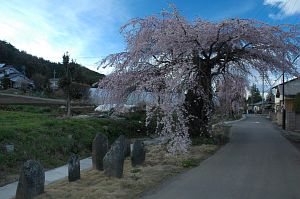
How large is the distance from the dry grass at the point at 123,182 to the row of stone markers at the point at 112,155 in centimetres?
22

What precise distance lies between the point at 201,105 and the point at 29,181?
1344 centimetres

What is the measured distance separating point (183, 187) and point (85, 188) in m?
2.32

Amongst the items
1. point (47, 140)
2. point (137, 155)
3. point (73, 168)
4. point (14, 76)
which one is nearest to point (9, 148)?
Result: point (47, 140)

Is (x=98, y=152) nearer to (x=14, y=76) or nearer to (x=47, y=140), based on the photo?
(x=47, y=140)

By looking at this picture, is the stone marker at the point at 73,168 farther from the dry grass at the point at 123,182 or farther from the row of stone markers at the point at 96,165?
the dry grass at the point at 123,182

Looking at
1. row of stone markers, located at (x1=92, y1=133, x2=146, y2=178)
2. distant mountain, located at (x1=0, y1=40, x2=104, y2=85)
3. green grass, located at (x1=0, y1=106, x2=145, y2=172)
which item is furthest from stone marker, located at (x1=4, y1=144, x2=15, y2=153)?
distant mountain, located at (x1=0, y1=40, x2=104, y2=85)

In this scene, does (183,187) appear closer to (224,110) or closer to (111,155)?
(111,155)

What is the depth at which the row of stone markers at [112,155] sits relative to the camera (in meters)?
10.9

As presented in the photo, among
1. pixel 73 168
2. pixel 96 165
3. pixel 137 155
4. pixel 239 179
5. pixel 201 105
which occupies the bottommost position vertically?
pixel 239 179

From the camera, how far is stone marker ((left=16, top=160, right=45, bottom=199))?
8.86 m

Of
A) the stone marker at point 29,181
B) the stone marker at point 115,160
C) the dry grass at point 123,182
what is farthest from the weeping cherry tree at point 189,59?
the stone marker at point 29,181

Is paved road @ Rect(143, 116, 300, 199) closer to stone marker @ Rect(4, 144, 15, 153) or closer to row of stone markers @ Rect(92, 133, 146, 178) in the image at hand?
row of stone markers @ Rect(92, 133, 146, 178)

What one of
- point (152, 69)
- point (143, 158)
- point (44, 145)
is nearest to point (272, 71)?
point (152, 69)

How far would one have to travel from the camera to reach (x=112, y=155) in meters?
11.0
